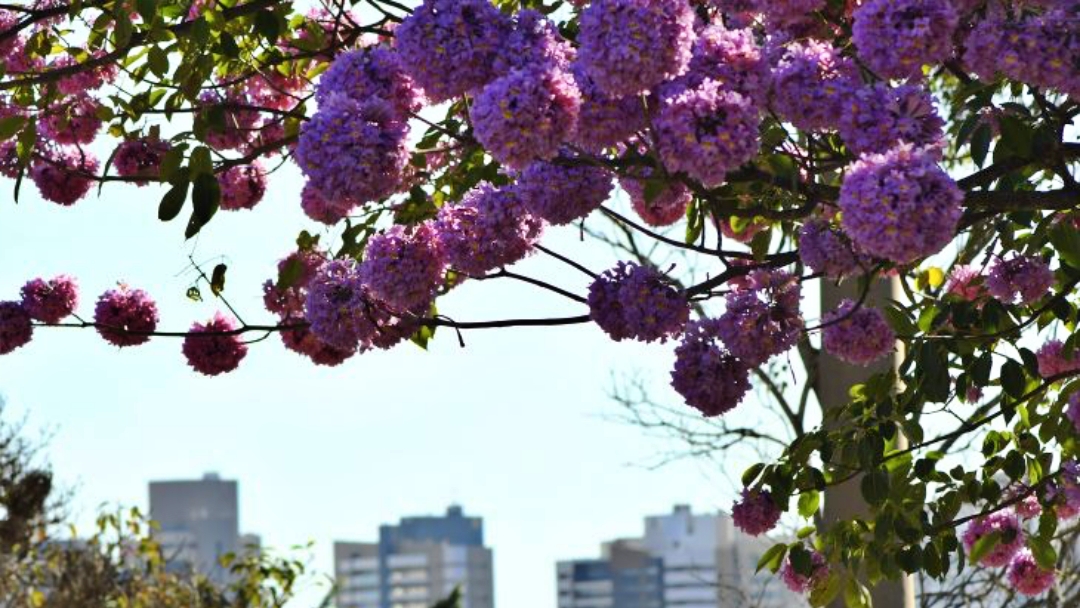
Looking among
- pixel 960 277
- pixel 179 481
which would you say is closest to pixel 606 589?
pixel 179 481

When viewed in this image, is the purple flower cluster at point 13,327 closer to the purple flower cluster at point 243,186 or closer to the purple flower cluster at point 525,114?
the purple flower cluster at point 243,186

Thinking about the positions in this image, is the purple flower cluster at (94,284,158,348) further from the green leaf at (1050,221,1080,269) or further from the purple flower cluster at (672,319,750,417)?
the green leaf at (1050,221,1080,269)

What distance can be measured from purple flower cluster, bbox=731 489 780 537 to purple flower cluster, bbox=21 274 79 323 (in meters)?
2.11

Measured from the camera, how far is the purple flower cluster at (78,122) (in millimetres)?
5443

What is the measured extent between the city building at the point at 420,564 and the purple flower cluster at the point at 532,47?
12412 cm

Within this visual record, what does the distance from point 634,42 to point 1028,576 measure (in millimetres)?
3698

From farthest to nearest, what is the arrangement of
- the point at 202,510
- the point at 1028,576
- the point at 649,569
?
1. the point at 202,510
2. the point at 649,569
3. the point at 1028,576

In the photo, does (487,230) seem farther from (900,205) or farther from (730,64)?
(900,205)

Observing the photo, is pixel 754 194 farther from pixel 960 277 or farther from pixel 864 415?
pixel 960 277

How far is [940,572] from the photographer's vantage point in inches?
189

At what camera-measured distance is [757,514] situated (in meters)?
4.73

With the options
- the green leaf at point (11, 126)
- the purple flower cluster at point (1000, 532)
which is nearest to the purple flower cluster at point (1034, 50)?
the green leaf at point (11, 126)

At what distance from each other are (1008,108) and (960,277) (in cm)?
145

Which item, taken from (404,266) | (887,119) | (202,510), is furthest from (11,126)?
(202,510)
